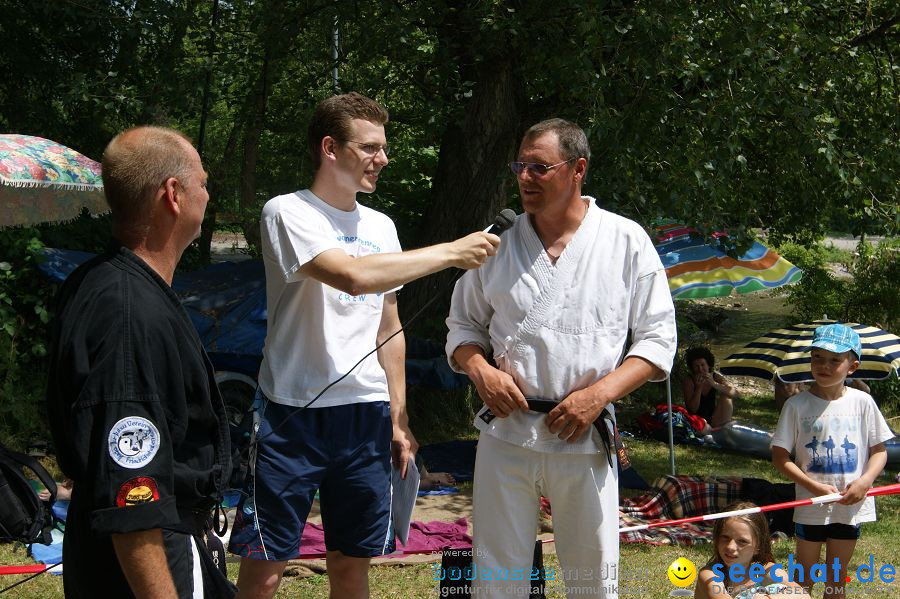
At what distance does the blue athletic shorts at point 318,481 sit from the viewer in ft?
11.0

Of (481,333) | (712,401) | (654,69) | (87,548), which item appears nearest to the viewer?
(87,548)

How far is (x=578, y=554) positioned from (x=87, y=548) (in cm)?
173

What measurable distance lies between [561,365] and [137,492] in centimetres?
165

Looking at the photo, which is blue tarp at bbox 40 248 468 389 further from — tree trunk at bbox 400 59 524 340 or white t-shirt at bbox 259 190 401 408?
white t-shirt at bbox 259 190 401 408

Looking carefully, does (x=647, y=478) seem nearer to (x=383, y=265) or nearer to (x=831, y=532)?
(x=831, y=532)

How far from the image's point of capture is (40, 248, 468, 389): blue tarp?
7.75 meters

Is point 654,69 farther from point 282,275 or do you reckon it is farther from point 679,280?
point 282,275

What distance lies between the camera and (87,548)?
2.10 metres

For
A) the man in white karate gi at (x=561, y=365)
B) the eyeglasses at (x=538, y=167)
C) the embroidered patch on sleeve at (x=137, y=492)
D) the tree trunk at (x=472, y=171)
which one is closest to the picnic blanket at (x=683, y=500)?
the tree trunk at (x=472, y=171)

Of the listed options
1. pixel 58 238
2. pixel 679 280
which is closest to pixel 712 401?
pixel 679 280

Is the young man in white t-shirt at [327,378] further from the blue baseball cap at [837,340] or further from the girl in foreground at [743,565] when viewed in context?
the blue baseball cap at [837,340]

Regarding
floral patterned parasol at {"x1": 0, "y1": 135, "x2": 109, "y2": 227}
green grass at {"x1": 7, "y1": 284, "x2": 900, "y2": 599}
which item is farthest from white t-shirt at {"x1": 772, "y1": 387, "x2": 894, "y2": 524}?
floral patterned parasol at {"x1": 0, "y1": 135, "x2": 109, "y2": 227}

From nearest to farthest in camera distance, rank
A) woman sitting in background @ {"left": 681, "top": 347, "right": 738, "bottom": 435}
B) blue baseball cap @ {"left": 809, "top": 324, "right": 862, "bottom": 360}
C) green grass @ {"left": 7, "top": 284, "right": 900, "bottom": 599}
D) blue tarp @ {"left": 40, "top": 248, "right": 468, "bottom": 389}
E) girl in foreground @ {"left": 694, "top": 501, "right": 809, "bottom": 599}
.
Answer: girl in foreground @ {"left": 694, "top": 501, "right": 809, "bottom": 599} < blue baseball cap @ {"left": 809, "top": 324, "right": 862, "bottom": 360} < green grass @ {"left": 7, "top": 284, "right": 900, "bottom": 599} < blue tarp @ {"left": 40, "top": 248, "right": 468, "bottom": 389} < woman sitting in background @ {"left": 681, "top": 347, "right": 738, "bottom": 435}

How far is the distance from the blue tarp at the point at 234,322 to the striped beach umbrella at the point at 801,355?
238 centimetres
